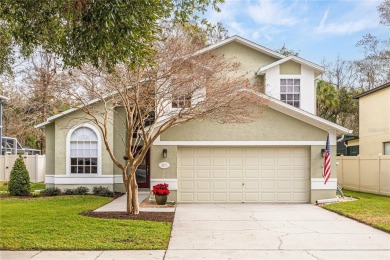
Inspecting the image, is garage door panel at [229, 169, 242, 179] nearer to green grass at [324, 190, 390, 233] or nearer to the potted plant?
the potted plant

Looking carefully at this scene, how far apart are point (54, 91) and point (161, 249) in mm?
8143

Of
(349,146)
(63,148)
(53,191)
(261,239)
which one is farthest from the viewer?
(349,146)

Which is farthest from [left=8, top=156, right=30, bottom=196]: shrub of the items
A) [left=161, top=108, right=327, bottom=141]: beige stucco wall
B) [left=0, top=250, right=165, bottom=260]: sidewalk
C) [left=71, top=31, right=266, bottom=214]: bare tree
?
[left=0, top=250, right=165, bottom=260]: sidewalk

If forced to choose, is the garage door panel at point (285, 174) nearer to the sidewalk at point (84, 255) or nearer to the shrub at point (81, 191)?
the shrub at point (81, 191)

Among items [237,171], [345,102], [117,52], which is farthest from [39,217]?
[345,102]

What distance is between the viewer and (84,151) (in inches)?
767

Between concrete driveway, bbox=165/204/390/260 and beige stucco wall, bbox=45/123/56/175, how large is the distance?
27.1ft

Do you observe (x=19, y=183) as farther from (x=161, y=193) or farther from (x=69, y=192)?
(x=161, y=193)

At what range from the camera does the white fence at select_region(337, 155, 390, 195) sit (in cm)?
1888

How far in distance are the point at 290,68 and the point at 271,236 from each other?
11828 millimetres

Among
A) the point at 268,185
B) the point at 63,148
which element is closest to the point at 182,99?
the point at 268,185

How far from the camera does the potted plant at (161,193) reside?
15250 mm

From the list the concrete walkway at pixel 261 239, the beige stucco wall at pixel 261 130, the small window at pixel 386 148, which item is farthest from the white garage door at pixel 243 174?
the small window at pixel 386 148

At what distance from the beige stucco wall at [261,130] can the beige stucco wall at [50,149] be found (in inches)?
280
